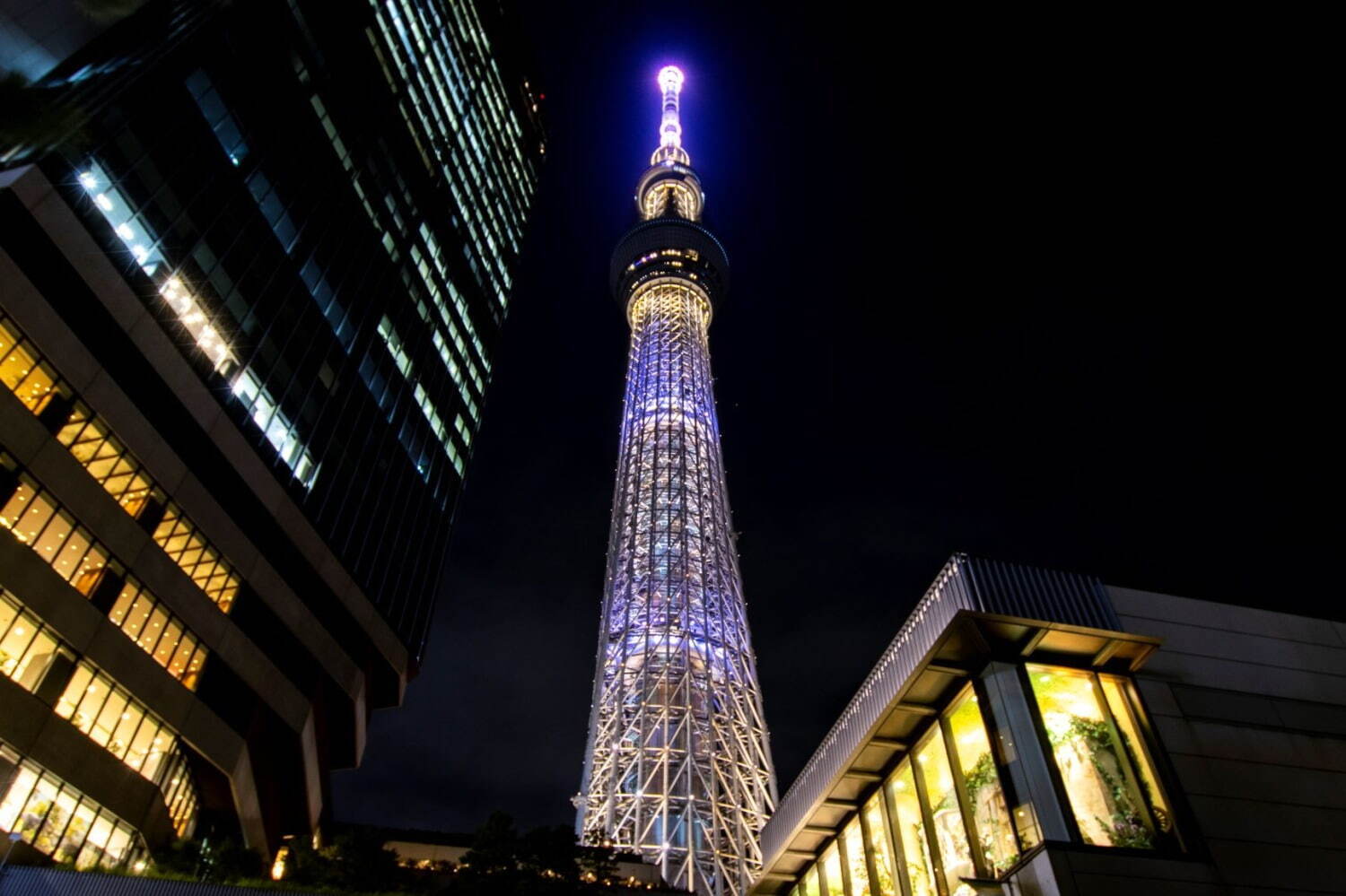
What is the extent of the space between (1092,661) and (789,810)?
32.5ft

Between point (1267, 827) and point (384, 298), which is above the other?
point (384, 298)

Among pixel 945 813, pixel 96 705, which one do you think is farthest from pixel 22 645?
pixel 945 813

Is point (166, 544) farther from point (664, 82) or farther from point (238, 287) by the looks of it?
point (664, 82)

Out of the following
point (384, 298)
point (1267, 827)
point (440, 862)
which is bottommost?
point (1267, 827)

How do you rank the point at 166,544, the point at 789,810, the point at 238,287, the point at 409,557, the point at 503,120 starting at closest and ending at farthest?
the point at 789,810
the point at 166,544
the point at 238,287
the point at 409,557
the point at 503,120

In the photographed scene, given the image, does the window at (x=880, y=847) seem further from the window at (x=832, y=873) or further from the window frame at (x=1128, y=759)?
the window frame at (x=1128, y=759)

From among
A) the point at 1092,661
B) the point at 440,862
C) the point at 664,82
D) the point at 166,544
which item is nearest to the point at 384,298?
the point at 166,544

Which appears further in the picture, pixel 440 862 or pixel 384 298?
pixel 384 298

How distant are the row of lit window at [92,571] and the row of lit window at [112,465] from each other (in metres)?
1.81

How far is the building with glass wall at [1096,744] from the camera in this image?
15047mm

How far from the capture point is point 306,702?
41.2 m

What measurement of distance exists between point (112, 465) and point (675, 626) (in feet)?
119

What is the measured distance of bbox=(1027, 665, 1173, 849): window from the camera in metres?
15.1

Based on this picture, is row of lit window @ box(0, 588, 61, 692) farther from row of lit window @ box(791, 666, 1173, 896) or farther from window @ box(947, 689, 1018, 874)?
window @ box(947, 689, 1018, 874)
